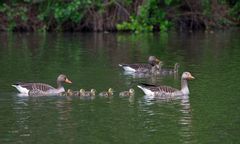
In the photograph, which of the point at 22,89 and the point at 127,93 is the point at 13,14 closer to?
the point at 22,89

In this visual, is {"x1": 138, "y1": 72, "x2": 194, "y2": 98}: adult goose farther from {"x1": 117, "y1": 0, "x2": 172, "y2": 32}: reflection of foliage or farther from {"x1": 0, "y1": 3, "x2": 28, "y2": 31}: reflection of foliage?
{"x1": 0, "y1": 3, "x2": 28, "y2": 31}: reflection of foliage

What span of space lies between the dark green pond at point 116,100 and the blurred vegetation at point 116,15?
286 inches

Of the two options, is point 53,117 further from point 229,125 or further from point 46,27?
point 46,27

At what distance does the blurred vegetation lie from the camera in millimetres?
48375

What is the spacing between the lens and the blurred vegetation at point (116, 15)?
1905 inches

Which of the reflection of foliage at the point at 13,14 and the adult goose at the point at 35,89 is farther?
the reflection of foliage at the point at 13,14

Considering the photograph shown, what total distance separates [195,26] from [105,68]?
20.6 metres

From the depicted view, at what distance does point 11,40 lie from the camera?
43781mm

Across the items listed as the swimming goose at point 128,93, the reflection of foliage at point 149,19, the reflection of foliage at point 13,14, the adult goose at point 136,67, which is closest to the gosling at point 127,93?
the swimming goose at point 128,93

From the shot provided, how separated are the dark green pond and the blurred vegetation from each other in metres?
A: 7.26

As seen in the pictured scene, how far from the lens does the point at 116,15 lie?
49000mm

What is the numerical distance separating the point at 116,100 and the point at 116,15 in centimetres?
2639

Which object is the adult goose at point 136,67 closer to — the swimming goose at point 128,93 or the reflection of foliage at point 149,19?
the swimming goose at point 128,93

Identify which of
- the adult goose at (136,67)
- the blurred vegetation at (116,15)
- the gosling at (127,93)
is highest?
the blurred vegetation at (116,15)
